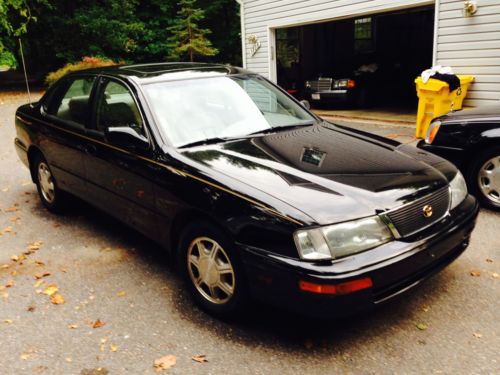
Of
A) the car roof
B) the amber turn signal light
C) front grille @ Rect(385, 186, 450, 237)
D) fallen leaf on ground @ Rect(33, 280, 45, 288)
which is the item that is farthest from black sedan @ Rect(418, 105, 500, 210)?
fallen leaf on ground @ Rect(33, 280, 45, 288)

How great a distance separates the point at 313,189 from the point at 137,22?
23.5m

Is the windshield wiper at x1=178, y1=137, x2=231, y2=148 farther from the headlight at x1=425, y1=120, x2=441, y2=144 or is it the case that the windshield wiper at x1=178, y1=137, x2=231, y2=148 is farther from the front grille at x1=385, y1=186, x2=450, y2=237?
the headlight at x1=425, y1=120, x2=441, y2=144

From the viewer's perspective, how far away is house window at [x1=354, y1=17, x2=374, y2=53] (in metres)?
18.6

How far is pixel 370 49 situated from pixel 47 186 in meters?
16.0

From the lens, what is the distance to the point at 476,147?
5109 millimetres

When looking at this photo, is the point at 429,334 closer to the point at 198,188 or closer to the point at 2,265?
the point at 198,188

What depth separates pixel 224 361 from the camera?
2844mm

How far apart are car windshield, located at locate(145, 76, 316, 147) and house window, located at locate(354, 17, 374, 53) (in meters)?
15.8

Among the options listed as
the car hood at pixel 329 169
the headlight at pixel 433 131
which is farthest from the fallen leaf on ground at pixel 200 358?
the headlight at pixel 433 131

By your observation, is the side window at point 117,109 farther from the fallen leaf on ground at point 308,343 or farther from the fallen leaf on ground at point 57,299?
the fallen leaf on ground at point 308,343

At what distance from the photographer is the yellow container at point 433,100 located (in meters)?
8.38

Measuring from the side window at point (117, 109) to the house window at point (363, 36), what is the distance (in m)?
16.3

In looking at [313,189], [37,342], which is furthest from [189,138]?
[37,342]

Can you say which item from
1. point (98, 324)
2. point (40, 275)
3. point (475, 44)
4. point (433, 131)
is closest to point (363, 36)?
point (475, 44)
